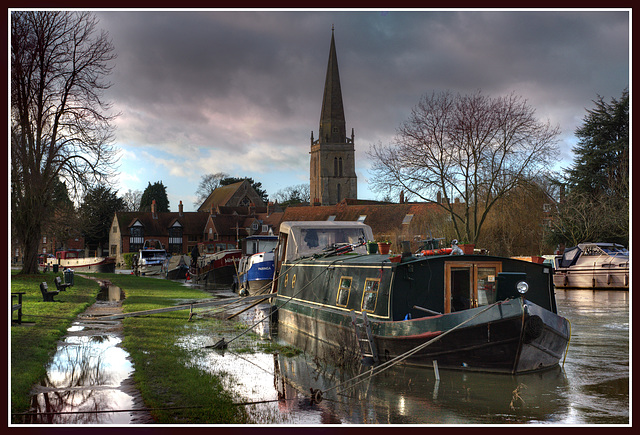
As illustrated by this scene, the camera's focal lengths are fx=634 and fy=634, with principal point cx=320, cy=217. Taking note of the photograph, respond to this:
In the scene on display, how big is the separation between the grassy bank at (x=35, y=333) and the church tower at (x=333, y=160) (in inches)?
3830

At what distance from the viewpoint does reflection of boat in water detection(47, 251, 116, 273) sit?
5750cm

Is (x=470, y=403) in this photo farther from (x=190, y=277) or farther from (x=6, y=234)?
(x=190, y=277)

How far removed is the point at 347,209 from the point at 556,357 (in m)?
68.9

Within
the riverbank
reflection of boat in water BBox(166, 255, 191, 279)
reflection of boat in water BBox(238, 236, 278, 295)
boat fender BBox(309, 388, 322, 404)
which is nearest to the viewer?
the riverbank

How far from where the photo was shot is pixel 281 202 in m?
121

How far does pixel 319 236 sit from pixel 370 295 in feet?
20.2

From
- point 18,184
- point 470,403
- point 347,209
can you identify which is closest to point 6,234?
point 470,403

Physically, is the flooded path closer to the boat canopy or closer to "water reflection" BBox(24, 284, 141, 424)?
"water reflection" BBox(24, 284, 141, 424)

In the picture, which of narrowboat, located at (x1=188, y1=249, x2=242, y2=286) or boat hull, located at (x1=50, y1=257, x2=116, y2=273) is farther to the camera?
boat hull, located at (x1=50, y1=257, x2=116, y2=273)

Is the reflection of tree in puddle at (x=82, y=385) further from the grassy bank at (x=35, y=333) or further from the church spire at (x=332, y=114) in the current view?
the church spire at (x=332, y=114)

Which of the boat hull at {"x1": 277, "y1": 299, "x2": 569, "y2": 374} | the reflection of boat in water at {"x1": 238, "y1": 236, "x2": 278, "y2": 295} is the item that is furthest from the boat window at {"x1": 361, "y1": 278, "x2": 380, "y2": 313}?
the reflection of boat in water at {"x1": 238, "y1": 236, "x2": 278, "y2": 295}

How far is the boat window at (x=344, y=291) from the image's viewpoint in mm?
14734

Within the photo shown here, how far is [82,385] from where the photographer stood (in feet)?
33.6

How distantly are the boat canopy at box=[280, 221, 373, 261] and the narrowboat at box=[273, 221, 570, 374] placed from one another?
134 inches
